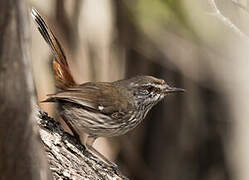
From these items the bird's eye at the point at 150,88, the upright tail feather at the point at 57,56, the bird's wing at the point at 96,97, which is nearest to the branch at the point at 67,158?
the bird's wing at the point at 96,97

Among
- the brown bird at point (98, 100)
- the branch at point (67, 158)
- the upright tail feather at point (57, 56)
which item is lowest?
the branch at point (67, 158)

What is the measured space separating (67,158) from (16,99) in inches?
75.2

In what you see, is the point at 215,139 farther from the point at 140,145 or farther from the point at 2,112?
the point at 2,112

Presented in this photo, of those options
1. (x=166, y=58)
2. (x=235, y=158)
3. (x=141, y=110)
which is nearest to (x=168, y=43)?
(x=166, y=58)

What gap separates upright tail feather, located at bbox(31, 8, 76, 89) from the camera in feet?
17.1

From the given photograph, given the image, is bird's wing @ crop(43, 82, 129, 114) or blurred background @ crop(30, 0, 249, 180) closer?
bird's wing @ crop(43, 82, 129, 114)

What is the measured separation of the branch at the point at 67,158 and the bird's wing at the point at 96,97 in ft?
1.03

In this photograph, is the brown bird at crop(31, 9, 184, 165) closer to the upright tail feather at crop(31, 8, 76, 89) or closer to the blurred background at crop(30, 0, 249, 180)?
the upright tail feather at crop(31, 8, 76, 89)

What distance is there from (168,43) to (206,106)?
107 cm

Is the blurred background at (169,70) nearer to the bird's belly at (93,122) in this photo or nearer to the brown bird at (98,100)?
the brown bird at (98,100)

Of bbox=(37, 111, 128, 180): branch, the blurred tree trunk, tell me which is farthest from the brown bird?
the blurred tree trunk

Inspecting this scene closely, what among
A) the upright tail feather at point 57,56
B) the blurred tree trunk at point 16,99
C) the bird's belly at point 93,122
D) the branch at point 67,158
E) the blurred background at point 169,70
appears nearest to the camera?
the blurred tree trunk at point 16,99

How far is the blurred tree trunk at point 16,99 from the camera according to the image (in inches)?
111

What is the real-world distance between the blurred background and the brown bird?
101 centimetres
